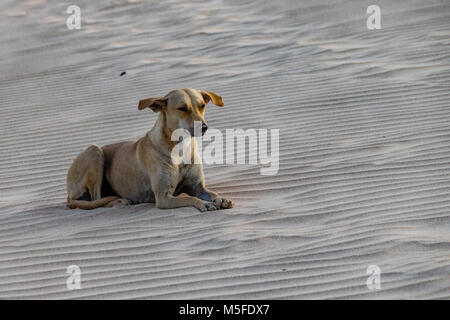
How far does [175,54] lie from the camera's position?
12688mm

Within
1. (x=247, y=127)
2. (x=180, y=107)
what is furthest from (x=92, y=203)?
(x=247, y=127)

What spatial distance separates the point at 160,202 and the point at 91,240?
2.99ft

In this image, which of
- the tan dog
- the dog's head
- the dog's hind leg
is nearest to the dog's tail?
the tan dog

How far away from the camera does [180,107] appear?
6680 mm

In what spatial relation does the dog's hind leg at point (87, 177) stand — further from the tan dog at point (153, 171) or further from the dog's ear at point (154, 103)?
the dog's ear at point (154, 103)

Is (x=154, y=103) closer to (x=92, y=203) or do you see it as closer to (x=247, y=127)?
(x=92, y=203)

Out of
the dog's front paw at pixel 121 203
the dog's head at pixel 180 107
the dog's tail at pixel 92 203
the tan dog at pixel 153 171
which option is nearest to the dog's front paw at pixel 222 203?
the tan dog at pixel 153 171

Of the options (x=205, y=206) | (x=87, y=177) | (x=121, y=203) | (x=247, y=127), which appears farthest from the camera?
(x=247, y=127)

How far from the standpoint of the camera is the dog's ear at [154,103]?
22.1 ft

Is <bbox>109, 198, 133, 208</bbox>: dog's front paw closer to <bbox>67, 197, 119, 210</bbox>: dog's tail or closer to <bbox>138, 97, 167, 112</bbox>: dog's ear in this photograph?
<bbox>67, 197, 119, 210</bbox>: dog's tail

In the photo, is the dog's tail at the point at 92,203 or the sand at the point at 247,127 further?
the dog's tail at the point at 92,203

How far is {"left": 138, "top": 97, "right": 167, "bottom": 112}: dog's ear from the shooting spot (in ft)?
22.1

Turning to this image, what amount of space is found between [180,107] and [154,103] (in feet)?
0.82
